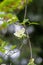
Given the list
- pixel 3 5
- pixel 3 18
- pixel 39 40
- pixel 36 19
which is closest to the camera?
pixel 3 18

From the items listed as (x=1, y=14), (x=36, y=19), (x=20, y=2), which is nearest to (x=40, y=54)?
(x=36, y=19)

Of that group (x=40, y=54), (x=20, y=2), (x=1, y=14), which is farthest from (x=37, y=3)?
(x=1, y=14)

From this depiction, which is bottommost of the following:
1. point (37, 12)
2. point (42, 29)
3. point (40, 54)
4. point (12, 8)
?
point (40, 54)

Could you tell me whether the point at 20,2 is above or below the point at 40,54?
above

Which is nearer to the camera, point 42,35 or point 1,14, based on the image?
point 1,14

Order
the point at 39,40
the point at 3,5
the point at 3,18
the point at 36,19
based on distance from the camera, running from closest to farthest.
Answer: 1. the point at 3,18
2. the point at 3,5
3. the point at 36,19
4. the point at 39,40

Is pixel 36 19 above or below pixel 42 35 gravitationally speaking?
above

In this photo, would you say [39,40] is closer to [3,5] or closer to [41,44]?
[41,44]

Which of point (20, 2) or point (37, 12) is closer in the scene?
point (20, 2)

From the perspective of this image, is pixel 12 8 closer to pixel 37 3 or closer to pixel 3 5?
pixel 3 5
